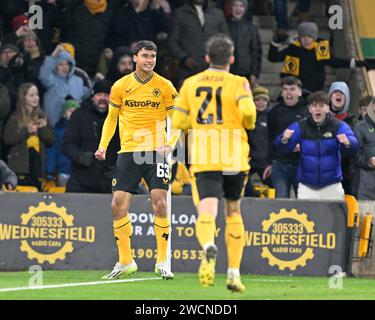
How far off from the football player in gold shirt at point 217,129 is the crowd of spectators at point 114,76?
15.3 feet

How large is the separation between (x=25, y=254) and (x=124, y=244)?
246cm

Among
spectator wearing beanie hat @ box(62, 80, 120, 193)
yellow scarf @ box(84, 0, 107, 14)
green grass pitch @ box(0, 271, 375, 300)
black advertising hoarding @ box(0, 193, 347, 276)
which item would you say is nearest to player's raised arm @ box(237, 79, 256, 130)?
green grass pitch @ box(0, 271, 375, 300)

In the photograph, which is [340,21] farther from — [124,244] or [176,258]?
[124,244]

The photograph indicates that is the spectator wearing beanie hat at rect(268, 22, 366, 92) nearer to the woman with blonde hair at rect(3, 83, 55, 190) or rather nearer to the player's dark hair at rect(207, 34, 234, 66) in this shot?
the woman with blonde hair at rect(3, 83, 55, 190)

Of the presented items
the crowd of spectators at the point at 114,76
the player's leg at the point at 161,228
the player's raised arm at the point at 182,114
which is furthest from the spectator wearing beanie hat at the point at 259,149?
the player's raised arm at the point at 182,114

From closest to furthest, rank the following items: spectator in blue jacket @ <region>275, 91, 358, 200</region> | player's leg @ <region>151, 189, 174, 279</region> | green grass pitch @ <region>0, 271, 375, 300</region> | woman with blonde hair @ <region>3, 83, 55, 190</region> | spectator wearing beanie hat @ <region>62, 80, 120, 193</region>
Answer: green grass pitch @ <region>0, 271, 375, 300</region>
player's leg @ <region>151, 189, 174, 279</region>
spectator in blue jacket @ <region>275, 91, 358, 200</region>
spectator wearing beanie hat @ <region>62, 80, 120, 193</region>
woman with blonde hair @ <region>3, 83, 55, 190</region>

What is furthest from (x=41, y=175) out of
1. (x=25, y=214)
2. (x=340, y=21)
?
(x=340, y=21)

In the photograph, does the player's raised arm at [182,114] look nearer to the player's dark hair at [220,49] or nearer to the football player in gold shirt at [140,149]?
the player's dark hair at [220,49]

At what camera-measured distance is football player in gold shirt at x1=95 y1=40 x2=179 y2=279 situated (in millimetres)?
15273

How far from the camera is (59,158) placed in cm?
2003

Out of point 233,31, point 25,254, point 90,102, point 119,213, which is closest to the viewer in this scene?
point 119,213

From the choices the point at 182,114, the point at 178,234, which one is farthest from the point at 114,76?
the point at 182,114

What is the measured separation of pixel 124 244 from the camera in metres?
15.3

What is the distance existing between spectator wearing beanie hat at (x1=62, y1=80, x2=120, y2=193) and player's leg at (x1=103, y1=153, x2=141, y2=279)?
3.14m
